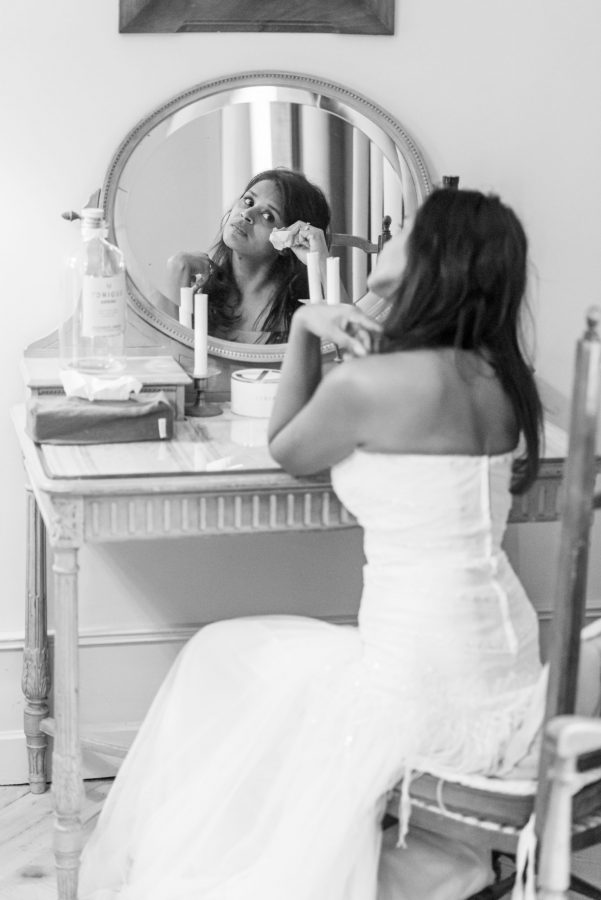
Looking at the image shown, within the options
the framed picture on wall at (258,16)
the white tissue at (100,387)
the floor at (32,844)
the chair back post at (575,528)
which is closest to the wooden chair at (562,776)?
the chair back post at (575,528)

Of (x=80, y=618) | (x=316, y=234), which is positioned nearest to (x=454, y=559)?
(x=316, y=234)

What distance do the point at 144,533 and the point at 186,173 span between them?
83 cm

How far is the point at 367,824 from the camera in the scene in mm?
1836

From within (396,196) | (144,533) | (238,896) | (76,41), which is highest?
(76,41)

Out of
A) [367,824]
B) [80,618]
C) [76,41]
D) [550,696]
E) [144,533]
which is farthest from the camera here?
[80,618]

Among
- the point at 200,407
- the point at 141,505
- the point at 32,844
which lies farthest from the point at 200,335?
the point at 32,844

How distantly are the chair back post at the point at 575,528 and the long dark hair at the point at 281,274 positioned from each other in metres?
1.13

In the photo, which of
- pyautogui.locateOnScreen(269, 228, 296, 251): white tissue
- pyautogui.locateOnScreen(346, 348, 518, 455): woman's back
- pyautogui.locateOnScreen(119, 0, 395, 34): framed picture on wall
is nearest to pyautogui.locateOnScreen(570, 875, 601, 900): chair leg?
pyautogui.locateOnScreen(346, 348, 518, 455): woman's back

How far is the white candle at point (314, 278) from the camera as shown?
8.32 feet

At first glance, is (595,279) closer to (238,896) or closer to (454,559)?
(454,559)

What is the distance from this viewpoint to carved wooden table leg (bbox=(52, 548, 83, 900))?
210 centimetres

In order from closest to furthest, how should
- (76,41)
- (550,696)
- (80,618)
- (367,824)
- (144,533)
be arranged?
(550,696) < (367,824) < (144,533) < (76,41) < (80,618)

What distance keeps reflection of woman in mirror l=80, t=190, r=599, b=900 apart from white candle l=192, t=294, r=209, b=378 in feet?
1.58

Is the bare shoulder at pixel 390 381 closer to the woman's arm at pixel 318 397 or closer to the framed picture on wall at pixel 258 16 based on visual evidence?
the woman's arm at pixel 318 397
